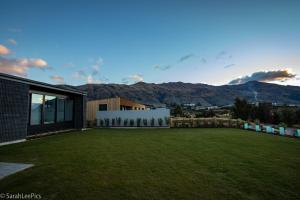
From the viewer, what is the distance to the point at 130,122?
18.5 meters

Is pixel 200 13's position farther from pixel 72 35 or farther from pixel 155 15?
pixel 72 35

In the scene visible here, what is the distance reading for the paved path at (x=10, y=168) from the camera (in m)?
3.80

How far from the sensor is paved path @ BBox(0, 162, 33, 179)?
12.5ft

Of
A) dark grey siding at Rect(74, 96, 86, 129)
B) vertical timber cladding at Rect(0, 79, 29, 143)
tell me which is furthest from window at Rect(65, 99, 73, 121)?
vertical timber cladding at Rect(0, 79, 29, 143)

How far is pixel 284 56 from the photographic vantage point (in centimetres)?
1378

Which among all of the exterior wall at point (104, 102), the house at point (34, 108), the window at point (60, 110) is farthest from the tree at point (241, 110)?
the window at point (60, 110)

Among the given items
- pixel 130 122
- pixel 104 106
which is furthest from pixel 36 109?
pixel 104 106

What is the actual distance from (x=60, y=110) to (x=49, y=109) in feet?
4.32

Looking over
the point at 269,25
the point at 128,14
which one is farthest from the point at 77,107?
the point at 269,25

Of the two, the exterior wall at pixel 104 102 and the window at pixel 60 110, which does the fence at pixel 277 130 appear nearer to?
the exterior wall at pixel 104 102

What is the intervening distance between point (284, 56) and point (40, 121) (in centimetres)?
1871

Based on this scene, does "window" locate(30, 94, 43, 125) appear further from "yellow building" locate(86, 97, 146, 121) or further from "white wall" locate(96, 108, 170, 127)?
"yellow building" locate(86, 97, 146, 121)

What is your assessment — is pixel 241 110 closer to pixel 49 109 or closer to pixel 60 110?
pixel 60 110

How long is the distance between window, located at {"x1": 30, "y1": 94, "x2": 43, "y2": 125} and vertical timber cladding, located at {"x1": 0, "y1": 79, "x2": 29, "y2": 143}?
1741mm
